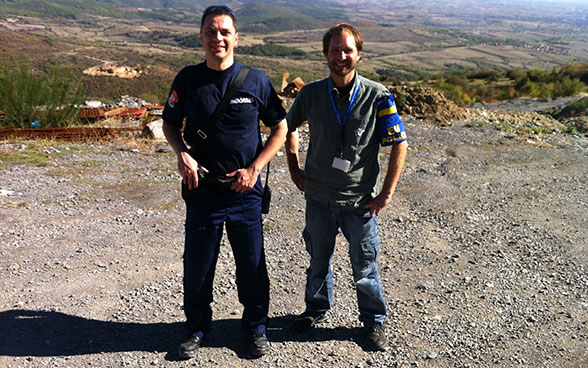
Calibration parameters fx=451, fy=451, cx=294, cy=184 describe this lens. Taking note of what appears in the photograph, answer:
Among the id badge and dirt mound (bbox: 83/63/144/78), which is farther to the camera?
dirt mound (bbox: 83/63/144/78)

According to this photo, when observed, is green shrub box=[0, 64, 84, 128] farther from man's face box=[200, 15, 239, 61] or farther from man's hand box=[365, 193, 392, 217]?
man's hand box=[365, 193, 392, 217]

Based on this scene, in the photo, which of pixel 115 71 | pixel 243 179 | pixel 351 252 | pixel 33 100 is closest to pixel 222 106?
pixel 243 179

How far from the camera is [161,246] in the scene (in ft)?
13.6

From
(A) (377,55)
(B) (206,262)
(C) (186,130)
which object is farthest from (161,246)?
(A) (377,55)

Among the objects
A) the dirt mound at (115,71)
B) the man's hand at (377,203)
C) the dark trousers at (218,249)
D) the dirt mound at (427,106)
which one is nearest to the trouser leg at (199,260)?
the dark trousers at (218,249)

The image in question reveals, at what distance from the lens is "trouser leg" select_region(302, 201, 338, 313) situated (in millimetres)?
2719

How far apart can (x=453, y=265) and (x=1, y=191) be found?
4.86m

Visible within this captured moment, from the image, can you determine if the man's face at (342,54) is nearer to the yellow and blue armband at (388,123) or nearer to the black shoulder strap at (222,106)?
the yellow and blue armband at (388,123)

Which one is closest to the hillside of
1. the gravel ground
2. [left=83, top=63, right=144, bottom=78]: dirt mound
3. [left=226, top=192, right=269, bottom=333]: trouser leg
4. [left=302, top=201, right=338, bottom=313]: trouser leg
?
[left=83, top=63, right=144, bottom=78]: dirt mound

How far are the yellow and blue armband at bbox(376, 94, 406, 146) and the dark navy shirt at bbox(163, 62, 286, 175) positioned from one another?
22.2 inches

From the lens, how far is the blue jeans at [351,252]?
2.66 metres

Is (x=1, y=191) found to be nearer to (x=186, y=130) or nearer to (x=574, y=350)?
(x=186, y=130)

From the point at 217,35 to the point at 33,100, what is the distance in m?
6.76

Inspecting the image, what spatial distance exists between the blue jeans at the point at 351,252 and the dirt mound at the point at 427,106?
26.0ft
